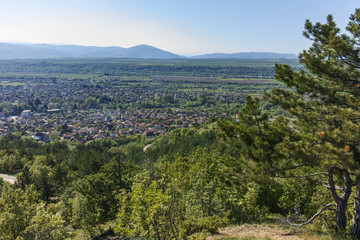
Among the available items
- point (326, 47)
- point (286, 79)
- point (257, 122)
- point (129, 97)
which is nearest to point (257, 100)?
point (257, 122)

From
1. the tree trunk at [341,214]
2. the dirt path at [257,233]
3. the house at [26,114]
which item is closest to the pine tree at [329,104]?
the tree trunk at [341,214]

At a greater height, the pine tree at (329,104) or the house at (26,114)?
the pine tree at (329,104)

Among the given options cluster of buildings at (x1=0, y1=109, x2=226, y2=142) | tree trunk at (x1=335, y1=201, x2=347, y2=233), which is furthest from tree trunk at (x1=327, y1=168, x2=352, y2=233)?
cluster of buildings at (x1=0, y1=109, x2=226, y2=142)

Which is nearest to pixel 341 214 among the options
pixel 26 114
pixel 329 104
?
pixel 329 104

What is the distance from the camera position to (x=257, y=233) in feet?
31.4

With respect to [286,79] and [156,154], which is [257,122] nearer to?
[286,79]

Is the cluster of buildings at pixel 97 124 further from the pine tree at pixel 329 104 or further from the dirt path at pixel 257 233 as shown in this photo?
the pine tree at pixel 329 104

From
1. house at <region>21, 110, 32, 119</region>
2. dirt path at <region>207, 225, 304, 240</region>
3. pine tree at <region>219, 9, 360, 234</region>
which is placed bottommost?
house at <region>21, 110, 32, 119</region>

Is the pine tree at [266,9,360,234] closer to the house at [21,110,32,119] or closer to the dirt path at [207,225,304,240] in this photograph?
the dirt path at [207,225,304,240]

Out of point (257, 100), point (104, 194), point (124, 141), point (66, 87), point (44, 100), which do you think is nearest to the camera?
point (257, 100)

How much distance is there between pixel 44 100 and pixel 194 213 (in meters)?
143

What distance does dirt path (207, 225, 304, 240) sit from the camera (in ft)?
28.0

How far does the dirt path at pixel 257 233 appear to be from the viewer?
854 cm

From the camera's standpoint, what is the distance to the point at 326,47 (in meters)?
7.88
